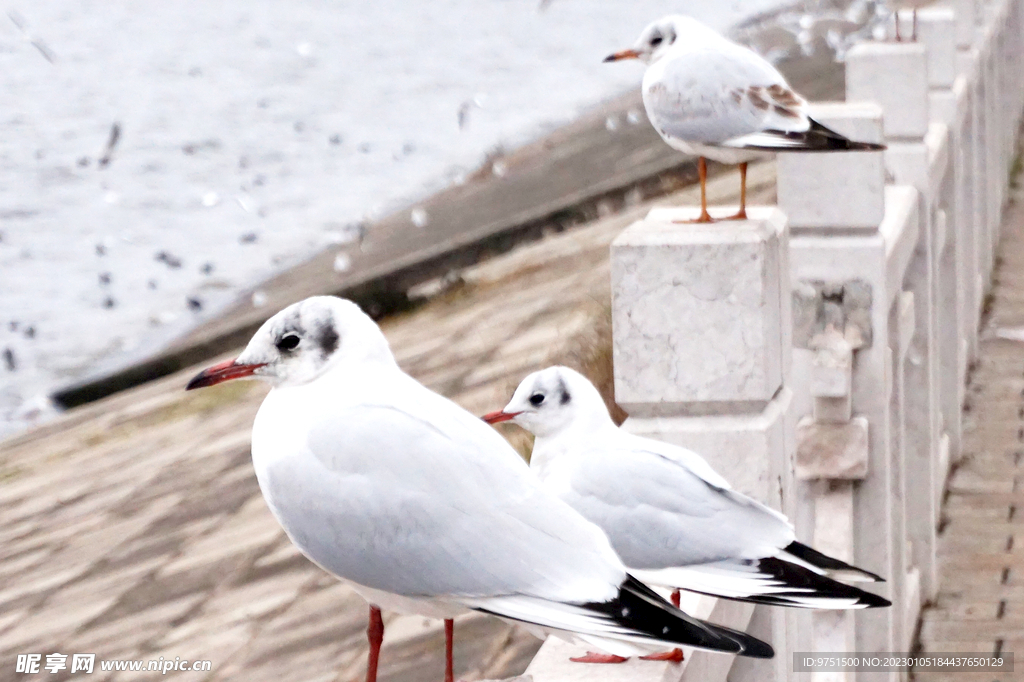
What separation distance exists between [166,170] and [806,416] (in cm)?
1504

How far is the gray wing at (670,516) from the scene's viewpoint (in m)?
2.09

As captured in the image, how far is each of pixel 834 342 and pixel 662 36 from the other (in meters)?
0.87

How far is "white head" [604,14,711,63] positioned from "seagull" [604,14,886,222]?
0.11 m

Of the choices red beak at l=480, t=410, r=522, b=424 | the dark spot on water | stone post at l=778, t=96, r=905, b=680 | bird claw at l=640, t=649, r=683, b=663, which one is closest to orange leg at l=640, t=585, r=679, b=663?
bird claw at l=640, t=649, r=683, b=663

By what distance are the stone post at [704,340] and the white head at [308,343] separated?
0.67 m

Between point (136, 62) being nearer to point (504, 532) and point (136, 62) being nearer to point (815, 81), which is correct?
point (815, 81)

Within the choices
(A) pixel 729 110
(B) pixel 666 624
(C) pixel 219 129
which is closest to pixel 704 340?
(A) pixel 729 110

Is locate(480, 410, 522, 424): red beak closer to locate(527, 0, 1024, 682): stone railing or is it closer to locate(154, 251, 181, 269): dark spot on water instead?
locate(527, 0, 1024, 682): stone railing

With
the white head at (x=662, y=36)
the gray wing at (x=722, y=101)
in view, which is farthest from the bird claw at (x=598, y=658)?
the white head at (x=662, y=36)

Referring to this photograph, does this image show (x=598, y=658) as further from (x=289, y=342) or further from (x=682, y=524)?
(x=289, y=342)

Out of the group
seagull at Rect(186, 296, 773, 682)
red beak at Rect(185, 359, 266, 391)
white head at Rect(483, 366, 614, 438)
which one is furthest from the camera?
white head at Rect(483, 366, 614, 438)

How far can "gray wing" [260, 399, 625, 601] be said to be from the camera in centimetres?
179

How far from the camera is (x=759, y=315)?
2.48 metres

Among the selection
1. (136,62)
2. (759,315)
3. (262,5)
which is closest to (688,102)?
(759,315)
